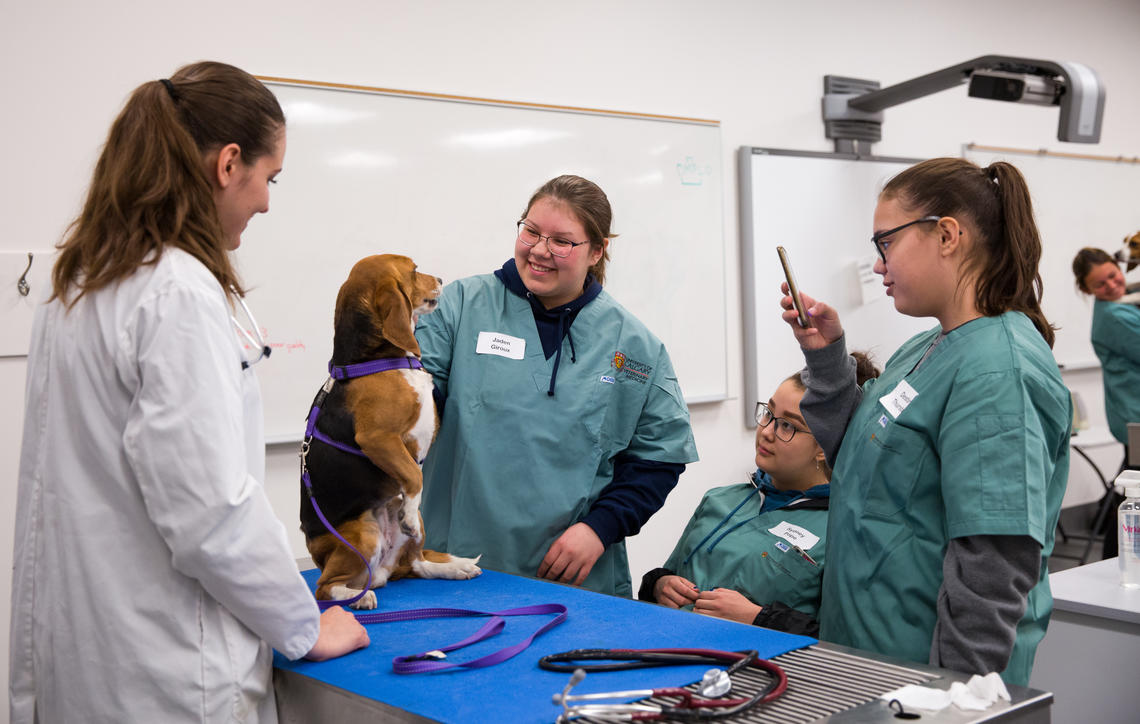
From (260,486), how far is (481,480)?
816 millimetres

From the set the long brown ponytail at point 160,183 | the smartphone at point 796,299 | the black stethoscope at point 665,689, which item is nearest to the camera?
the black stethoscope at point 665,689

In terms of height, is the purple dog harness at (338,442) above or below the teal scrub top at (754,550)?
above

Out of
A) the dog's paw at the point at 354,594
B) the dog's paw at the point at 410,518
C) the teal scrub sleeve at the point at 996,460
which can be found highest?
the teal scrub sleeve at the point at 996,460

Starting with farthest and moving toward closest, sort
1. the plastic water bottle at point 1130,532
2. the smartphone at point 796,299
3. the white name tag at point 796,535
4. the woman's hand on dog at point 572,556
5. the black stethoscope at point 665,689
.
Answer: the plastic water bottle at point 1130,532, the white name tag at point 796,535, the woman's hand on dog at point 572,556, the smartphone at point 796,299, the black stethoscope at point 665,689

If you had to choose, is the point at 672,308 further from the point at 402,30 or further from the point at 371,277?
the point at 371,277

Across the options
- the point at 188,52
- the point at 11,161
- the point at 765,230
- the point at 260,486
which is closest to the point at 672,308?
the point at 765,230

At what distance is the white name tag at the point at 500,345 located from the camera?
6.55 feet

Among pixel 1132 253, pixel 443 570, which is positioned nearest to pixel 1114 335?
pixel 1132 253

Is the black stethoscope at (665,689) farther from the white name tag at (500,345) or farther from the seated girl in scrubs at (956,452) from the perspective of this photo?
the white name tag at (500,345)

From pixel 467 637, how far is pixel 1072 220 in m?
5.39

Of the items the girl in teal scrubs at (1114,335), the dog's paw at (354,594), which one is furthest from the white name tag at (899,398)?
the girl in teal scrubs at (1114,335)

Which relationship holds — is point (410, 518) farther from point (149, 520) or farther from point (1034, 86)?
point (1034, 86)

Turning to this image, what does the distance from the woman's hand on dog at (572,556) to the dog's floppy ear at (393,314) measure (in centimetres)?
56

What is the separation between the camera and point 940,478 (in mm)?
1429
